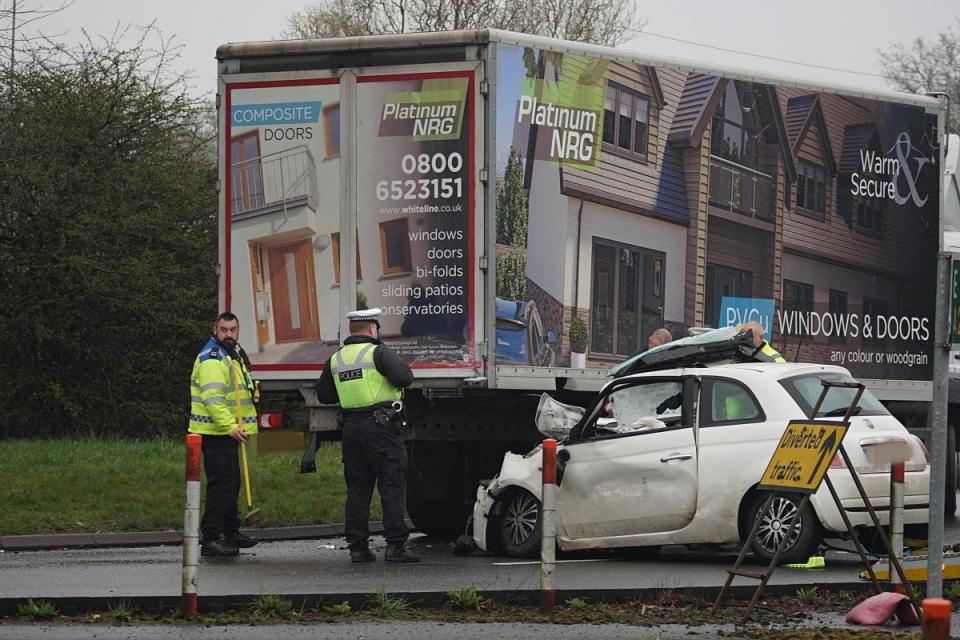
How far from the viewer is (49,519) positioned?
49.8ft

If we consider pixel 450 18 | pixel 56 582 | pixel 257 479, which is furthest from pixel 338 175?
pixel 450 18

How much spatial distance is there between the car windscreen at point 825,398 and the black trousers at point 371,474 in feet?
9.49

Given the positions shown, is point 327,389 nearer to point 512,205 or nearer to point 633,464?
point 512,205

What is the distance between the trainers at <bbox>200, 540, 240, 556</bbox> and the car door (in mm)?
2544

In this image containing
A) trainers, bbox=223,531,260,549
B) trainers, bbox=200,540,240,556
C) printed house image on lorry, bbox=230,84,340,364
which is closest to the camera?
trainers, bbox=200,540,240,556

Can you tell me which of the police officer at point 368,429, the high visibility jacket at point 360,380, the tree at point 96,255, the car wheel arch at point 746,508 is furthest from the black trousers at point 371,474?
the tree at point 96,255

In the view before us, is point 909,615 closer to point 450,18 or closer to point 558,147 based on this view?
point 558,147

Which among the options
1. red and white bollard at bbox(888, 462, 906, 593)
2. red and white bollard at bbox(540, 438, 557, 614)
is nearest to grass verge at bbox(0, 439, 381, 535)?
red and white bollard at bbox(540, 438, 557, 614)

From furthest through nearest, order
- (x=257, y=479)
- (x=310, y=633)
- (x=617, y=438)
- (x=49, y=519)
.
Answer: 1. (x=257, y=479)
2. (x=49, y=519)
3. (x=617, y=438)
4. (x=310, y=633)

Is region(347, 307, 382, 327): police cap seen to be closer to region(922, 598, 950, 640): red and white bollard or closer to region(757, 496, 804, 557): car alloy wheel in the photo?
region(757, 496, 804, 557): car alloy wheel

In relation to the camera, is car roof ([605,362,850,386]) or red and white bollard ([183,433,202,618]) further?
car roof ([605,362,850,386])

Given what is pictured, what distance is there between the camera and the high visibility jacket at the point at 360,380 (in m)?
12.4

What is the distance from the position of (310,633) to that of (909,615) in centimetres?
321

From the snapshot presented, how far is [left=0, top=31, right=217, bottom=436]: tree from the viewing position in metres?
29.1
